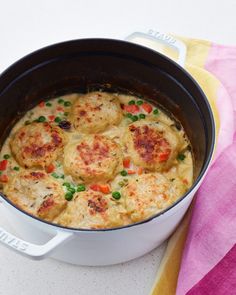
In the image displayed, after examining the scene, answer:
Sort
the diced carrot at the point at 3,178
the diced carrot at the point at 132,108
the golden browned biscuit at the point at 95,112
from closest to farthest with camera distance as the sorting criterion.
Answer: the diced carrot at the point at 3,178 < the golden browned biscuit at the point at 95,112 < the diced carrot at the point at 132,108

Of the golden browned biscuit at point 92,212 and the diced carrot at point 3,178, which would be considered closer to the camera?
the golden browned biscuit at point 92,212

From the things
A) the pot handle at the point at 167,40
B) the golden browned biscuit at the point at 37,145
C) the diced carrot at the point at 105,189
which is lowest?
the diced carrot at the point at 105,189

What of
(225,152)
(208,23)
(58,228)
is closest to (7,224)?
(58,228)

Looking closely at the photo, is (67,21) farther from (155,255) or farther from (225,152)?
(155,255)

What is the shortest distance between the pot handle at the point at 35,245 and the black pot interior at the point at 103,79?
805mm

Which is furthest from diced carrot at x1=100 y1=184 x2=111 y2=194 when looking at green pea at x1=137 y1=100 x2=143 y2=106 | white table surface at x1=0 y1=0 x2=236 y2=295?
white table surface at x1=0 y1=0 x2=236 y2=295

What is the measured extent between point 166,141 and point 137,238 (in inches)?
26.4

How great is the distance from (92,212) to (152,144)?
0.53m

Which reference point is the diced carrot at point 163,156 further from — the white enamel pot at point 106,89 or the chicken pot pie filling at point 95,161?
the white enamel pot at point 106,89

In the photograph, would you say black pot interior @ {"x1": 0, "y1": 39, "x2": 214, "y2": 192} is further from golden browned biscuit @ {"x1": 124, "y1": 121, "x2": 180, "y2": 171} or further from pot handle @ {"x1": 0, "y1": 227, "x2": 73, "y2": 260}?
pot handle @ {"x1": 0, "y1": 227, "x2": 73, "y2": 260}

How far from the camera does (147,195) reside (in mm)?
2461

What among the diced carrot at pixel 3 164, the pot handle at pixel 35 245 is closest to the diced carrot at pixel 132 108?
the diced carrot at pixel 3 164

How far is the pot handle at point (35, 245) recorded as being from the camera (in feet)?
6.50

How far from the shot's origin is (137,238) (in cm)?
221
